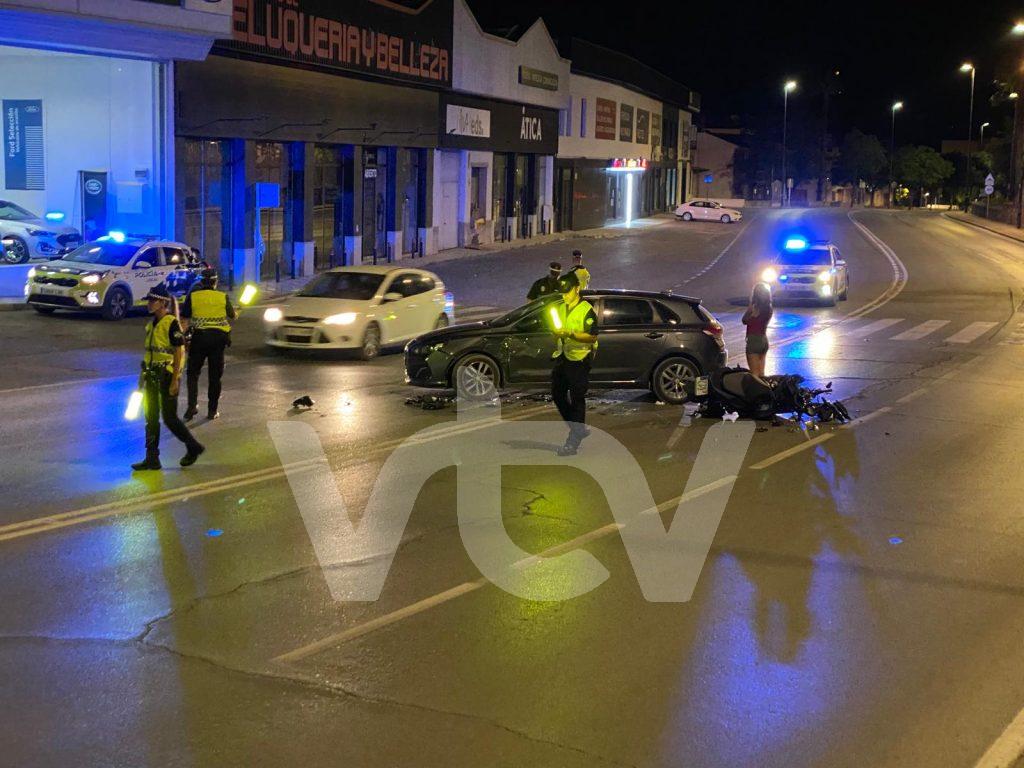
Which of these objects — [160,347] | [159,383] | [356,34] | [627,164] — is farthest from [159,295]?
[627,164]

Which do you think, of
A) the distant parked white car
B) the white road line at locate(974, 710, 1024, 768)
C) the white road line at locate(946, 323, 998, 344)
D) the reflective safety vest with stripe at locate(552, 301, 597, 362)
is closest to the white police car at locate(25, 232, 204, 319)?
the reflective safety vest with stripe at locate(552, 301, 597, 362)

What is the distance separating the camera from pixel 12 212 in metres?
30.3

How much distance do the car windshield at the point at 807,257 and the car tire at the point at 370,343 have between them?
44.8ft

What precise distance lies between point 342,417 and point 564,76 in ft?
154

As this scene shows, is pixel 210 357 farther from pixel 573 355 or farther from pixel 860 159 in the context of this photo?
pixel 860 159

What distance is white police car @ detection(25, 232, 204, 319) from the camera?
76.3 feet

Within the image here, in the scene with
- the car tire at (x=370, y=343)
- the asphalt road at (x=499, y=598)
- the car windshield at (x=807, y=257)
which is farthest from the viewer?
the car windshield at (x=807, y=257)

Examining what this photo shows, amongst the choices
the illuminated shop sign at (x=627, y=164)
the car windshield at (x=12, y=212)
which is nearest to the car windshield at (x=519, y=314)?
the car windshield at (x=12, y=212)

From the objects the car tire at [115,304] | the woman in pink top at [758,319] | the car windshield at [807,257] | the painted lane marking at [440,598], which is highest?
the car windshield at [807,257]

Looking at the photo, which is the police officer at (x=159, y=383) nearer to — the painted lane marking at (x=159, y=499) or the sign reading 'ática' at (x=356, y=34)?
the painted lane marking at (x=159, y=499)

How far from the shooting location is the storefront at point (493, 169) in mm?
46062

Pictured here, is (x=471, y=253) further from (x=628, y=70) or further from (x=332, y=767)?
(x=332, y=767)

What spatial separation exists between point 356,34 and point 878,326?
18776mm

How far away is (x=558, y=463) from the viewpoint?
12.0 meters
